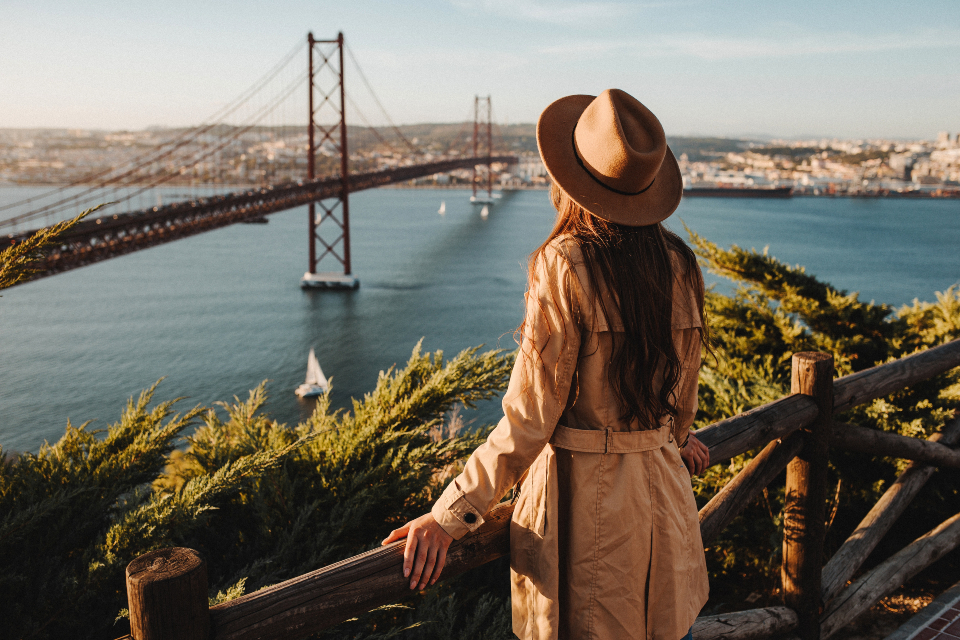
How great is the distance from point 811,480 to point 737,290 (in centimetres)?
186

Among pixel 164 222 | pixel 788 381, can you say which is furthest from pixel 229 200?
pixel 788 381

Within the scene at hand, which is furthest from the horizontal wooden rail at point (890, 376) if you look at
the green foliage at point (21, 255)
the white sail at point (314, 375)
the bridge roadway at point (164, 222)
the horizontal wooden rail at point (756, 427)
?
the white sail at point (314, 375)

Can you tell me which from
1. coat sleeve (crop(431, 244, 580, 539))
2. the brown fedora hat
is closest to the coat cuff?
coat sleeve (crop(431, 244, 580, 539))

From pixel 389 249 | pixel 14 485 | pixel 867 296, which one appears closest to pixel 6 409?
pixel 14 485

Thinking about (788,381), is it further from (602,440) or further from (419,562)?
(419,562)

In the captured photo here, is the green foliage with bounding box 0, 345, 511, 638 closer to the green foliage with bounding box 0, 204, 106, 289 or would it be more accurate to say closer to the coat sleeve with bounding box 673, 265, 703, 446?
the green foliage with bounding box 0, 204, 106, 289

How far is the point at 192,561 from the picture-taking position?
2.58 feet

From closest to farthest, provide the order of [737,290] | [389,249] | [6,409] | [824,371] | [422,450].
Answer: [824,371], [422,450], [737,290], [6,409], [389,249]

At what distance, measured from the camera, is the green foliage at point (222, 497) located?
145cm

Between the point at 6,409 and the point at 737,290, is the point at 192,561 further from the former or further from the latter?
the point at 6,409

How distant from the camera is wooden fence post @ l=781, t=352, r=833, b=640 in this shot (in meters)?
1.71

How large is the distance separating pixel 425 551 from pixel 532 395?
0.28m

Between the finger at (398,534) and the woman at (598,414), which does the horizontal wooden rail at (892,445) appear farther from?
the finger at (398,534)

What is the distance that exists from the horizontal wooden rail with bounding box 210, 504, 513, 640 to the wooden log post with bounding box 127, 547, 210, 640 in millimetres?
46
